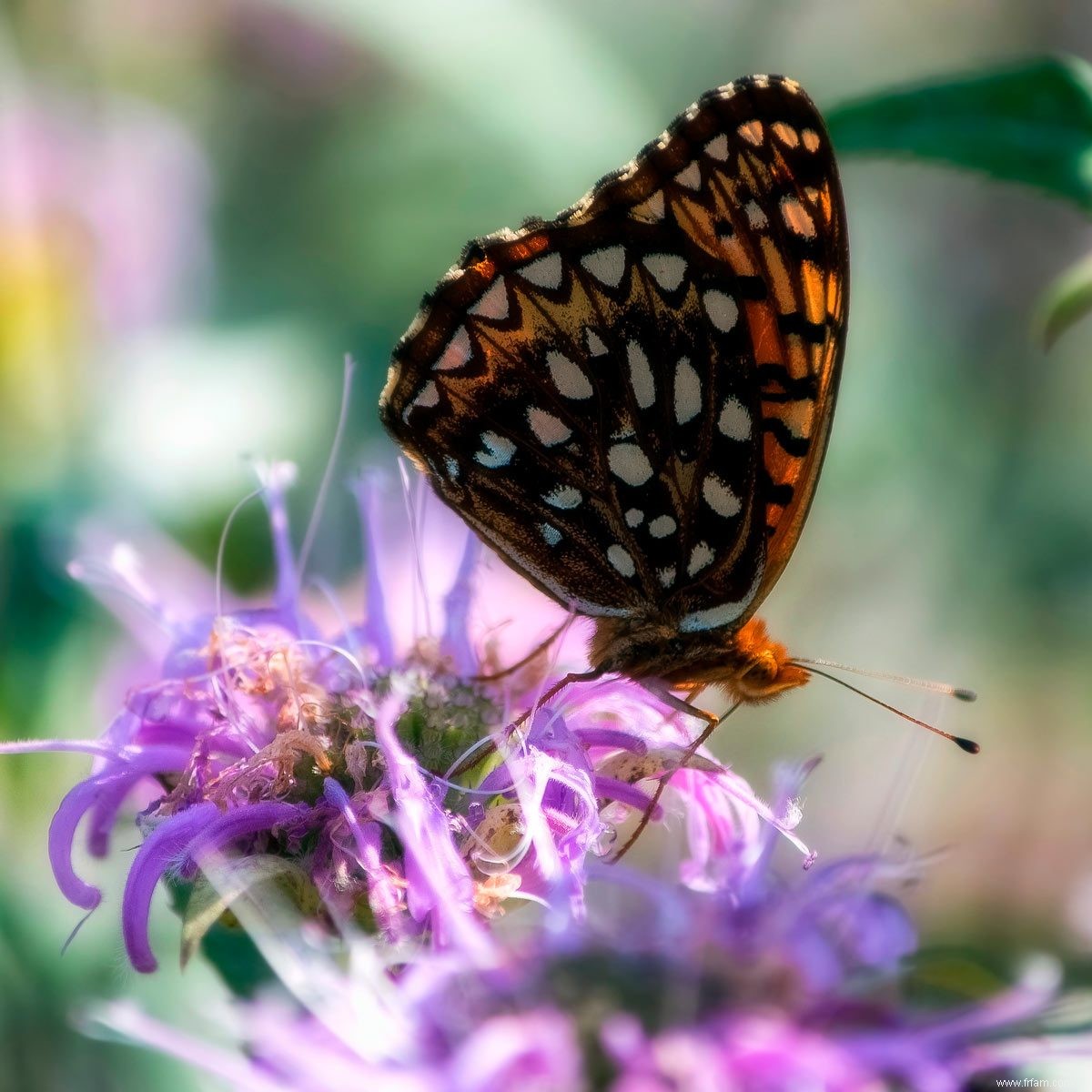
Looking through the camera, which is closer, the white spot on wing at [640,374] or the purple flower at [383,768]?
the purple flower at [383,768]

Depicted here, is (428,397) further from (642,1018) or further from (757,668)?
(642,1018)

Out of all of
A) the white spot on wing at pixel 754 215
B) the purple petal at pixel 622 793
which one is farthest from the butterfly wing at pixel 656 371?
Result: the purple petal at pixel 622 793

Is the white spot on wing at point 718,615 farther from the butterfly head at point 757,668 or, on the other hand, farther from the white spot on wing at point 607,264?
the white spot on wing at point 607,264

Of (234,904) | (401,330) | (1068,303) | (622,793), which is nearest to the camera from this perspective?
(234,904)

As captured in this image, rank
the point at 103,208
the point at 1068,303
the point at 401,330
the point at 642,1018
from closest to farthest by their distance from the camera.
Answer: the point at 642,1018, the point at 1068,303, the point at 103,208, the point at 401,330

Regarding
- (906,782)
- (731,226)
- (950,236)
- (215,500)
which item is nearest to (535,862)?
(906,782)

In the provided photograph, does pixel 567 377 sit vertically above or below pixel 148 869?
above

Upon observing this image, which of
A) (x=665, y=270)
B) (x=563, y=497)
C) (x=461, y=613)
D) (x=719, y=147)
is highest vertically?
(x=719, y=147)

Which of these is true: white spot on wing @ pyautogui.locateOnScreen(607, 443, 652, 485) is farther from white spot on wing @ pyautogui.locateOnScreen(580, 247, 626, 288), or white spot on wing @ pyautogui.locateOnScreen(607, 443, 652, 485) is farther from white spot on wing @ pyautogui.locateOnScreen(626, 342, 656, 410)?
white spot on wing @ pyautogui.locateOnScreen(580, 247, 626, 288)

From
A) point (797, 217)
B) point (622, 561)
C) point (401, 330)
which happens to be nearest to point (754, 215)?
point (797, 217)
